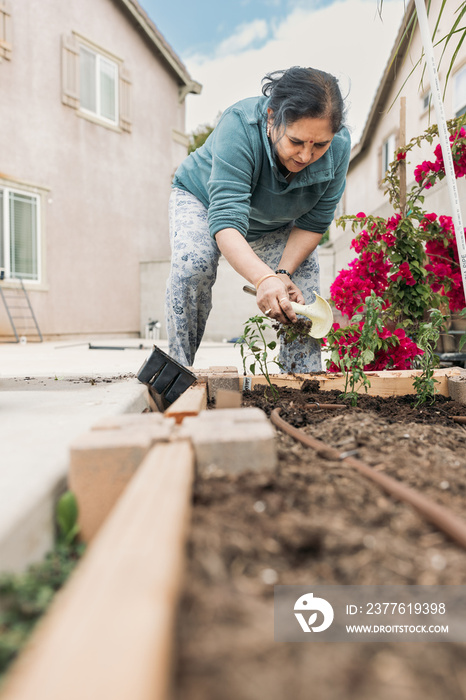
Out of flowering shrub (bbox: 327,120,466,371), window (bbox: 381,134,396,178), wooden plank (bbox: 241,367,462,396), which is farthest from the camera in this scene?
window (bbox: 381,134,396,178)

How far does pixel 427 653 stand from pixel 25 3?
350 inches

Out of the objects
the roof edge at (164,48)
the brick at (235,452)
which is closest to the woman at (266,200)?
the brick at (235,452)

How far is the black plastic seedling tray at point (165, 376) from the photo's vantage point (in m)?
1.75

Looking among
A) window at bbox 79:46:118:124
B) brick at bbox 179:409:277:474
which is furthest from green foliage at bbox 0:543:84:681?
window at bbox 79:46:118:124

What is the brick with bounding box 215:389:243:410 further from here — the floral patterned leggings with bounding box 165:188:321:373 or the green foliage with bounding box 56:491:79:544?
the floral patterned leggings with bounding box 165:188:321:373

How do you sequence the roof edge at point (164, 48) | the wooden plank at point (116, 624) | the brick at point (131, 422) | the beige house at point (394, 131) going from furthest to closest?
the roof edge at point (164, 48), the beige house at point (394, 131), the brick at point (131, 422), the wooden plank at point (116, 624)

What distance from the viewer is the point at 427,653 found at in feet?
1.48

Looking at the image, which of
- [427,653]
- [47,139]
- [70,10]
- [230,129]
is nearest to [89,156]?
[47,139]

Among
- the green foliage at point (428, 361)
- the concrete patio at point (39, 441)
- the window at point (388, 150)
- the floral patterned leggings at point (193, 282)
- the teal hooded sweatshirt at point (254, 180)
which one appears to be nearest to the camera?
the concrete patio at point (39, 441)

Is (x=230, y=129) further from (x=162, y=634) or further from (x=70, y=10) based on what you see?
(x=70, y=10)

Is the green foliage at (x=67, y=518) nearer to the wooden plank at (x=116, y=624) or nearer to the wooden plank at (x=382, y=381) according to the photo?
the wooden plank at (x=116, y=624)

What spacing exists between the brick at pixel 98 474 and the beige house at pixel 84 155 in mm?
6933

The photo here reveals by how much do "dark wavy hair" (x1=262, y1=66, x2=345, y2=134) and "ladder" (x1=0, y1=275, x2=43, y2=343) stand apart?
608cm

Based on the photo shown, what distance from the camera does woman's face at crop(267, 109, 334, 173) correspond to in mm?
1804
